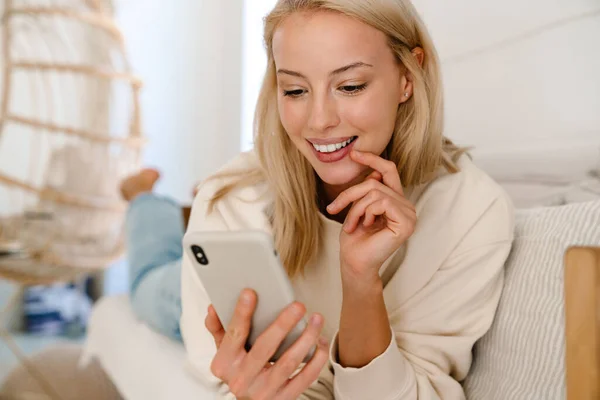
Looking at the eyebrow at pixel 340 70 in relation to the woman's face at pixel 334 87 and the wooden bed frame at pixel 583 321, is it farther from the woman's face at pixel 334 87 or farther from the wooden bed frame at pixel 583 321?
the wooden bed frame at pixel 583 321

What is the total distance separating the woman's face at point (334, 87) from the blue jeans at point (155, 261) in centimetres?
54

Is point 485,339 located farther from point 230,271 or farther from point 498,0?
point 498,0

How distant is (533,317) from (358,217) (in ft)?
0.77

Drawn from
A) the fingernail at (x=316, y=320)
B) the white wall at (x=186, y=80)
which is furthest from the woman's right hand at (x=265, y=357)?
the white wall at (x=186, y=80)

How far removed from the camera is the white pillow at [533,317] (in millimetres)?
632

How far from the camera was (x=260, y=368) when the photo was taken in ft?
1.86

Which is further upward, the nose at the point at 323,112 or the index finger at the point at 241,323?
the nose at the point at 323,112

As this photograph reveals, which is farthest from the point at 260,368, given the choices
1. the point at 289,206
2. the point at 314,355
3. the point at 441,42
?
the point at 441,42

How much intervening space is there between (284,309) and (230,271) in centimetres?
6

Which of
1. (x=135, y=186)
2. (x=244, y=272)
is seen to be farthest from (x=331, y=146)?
(x=135, y=186)

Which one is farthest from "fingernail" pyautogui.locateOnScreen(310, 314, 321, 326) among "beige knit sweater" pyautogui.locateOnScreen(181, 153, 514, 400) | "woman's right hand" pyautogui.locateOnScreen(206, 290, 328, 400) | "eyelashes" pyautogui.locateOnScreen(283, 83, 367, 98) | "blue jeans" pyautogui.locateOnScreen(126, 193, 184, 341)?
"blue jeans" pyautogui.locateOnScreen(126, 193, 184, 341)

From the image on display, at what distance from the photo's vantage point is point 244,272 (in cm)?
54

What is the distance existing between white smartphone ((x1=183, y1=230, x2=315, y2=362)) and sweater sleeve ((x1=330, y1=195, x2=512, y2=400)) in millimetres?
200

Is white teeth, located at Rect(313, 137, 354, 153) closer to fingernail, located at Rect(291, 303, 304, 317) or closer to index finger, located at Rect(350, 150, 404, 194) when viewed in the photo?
index finger, located at Rect(350, 150, 404, 194)
